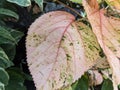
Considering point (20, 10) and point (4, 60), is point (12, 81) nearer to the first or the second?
point (4, 60)

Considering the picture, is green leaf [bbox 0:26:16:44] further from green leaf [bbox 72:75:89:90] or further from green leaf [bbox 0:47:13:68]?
green leaf [bbox 72:75:89:90]

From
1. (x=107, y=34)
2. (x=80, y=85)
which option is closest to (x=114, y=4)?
(x=107, y=34)

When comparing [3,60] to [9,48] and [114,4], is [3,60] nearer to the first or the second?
[9,48]

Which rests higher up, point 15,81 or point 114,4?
point 114,4

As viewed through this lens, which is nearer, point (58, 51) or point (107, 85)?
point (58, 51)

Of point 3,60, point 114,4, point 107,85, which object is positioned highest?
point 114,4

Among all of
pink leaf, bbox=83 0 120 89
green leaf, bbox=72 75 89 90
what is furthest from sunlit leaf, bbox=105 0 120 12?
green leaf, bbox=72 75 89 90

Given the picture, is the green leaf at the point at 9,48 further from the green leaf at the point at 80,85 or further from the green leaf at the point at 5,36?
the green leaf at the point at 80,85

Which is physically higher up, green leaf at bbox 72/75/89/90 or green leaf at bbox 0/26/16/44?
green leaf at bbox 0/26/16/44

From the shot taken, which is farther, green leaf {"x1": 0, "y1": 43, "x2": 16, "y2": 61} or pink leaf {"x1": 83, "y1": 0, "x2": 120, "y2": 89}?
green leaf {"x1": 0, "y1": 43, "x2": 16, "y2": 61}
